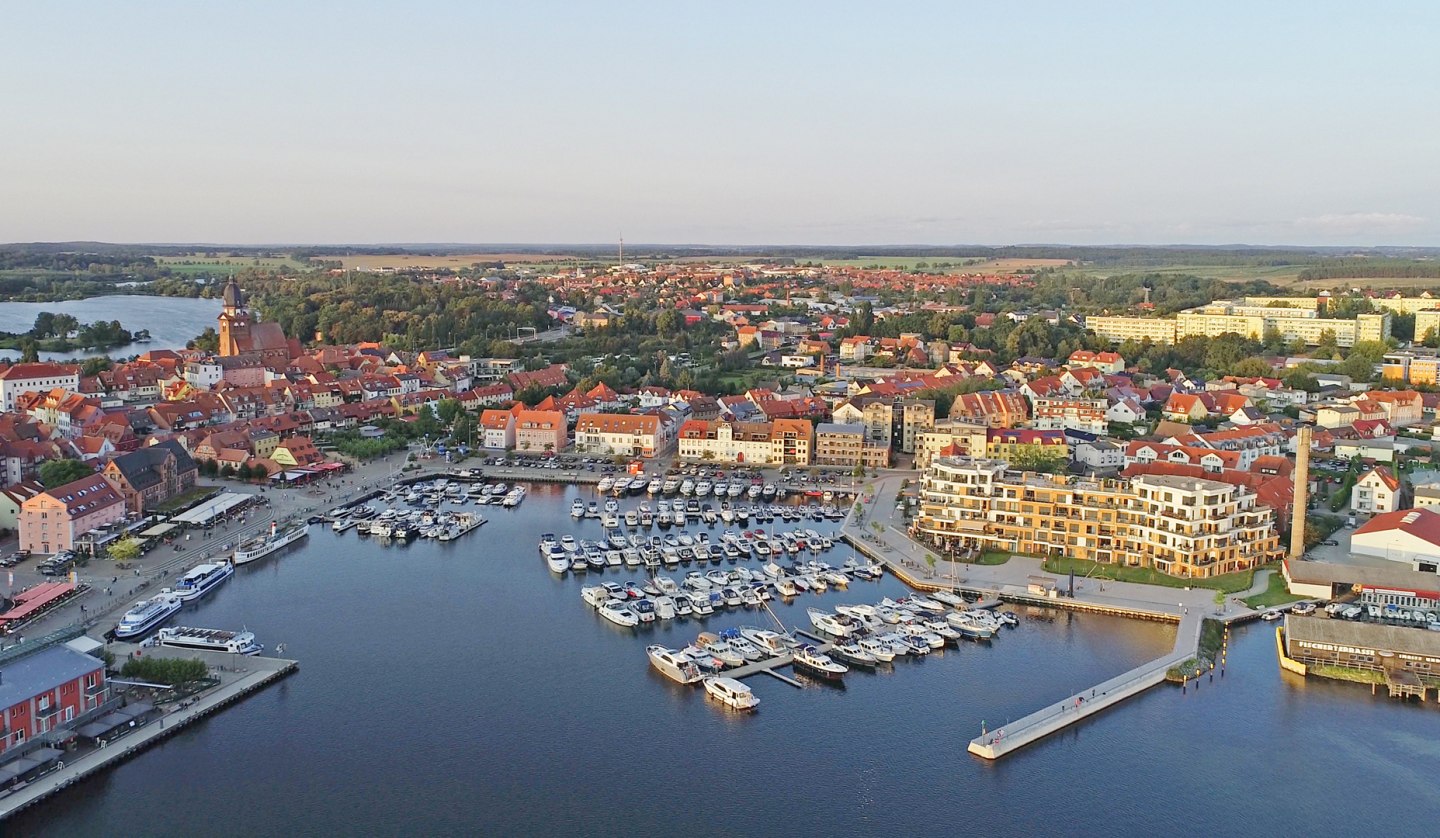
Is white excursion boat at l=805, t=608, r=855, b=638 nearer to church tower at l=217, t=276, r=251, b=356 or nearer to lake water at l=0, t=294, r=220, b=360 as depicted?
church tower at l=217, t=276, r=251, b=356

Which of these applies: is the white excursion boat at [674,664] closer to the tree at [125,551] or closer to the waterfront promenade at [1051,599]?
the waterfront promenade at [1051,599]

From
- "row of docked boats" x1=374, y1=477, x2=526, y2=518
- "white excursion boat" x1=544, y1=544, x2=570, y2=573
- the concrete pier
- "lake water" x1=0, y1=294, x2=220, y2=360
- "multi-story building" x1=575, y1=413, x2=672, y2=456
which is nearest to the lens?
the concrete pier

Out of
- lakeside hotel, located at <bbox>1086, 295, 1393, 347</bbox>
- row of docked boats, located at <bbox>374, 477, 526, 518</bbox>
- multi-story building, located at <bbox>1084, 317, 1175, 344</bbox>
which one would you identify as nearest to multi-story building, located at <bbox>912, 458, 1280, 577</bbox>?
row of docked boats, located at <bbox>374, 477, 526, 518</bbox>

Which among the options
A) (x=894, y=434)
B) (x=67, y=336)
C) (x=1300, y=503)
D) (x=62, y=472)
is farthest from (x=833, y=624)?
(x=67, y=336)

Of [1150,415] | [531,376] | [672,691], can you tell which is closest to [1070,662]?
[672,691]

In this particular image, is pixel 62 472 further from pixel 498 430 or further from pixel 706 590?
pixel 706 590

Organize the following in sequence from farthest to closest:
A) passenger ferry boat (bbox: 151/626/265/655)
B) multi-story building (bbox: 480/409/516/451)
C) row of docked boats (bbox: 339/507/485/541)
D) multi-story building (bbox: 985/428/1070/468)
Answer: multi-story building (bbox: 480/409/516/451) < multi-story building (bbox: 985/428/1070/468) < row of docked boats (bbox: 339/507/485/541) < passenger ferry boat (bbox: 151/626/265/655)

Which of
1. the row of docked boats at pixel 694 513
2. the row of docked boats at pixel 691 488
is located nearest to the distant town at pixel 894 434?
the row of docked boats at pixel 694 513
